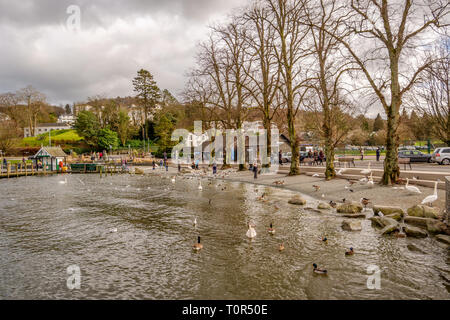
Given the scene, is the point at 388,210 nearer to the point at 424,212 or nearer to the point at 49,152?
the point at 424,212

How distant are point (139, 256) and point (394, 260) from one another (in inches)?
343

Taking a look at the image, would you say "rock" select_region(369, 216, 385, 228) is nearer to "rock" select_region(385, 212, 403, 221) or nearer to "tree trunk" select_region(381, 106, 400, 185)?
"rock" select_region(385, 212, 403, 221)

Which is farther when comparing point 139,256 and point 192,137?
point 192,137

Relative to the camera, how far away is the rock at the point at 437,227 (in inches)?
438

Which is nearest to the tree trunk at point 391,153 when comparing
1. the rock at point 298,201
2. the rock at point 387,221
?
the rock at point 298,201

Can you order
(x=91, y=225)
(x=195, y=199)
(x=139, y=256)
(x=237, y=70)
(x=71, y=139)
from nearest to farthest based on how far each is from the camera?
(x=139, y=256) < (x=91, y=225) < (x=195, y=199) < (x=237, y=70) < (x=71, y=139)

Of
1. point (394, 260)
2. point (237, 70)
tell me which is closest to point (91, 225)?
point (394, 260)

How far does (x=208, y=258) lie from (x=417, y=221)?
947 centimetres

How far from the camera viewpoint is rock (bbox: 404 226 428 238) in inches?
428

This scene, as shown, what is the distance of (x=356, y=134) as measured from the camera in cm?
7356

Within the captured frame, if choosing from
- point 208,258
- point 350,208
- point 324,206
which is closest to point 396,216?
point 350,208

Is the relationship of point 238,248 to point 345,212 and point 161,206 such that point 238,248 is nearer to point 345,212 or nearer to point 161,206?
point 345,212

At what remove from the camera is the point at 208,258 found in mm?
9539
